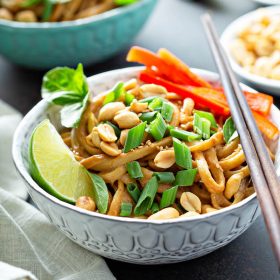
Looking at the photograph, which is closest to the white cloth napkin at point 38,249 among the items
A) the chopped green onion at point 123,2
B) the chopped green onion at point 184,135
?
the chopped green onion at point 184,135

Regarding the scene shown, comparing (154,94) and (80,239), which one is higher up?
(154,94)

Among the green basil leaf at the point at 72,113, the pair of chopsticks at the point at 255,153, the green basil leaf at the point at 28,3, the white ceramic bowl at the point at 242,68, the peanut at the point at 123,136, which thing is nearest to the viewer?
the pair of chopsticks at the point at 255,153

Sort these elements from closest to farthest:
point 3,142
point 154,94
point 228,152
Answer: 1. point 228,152
2. point 154,94
3. point 3,142

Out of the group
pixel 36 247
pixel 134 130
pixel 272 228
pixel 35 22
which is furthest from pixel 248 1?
pixel 272 228

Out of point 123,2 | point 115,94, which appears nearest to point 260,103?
point 115,94

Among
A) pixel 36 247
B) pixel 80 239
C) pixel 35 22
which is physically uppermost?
pixel 35 22

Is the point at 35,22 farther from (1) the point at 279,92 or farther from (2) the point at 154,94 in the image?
(1) the point at 279,92

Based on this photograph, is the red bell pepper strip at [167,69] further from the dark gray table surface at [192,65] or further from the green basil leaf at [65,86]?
the dark gray table surface at [192,65]
